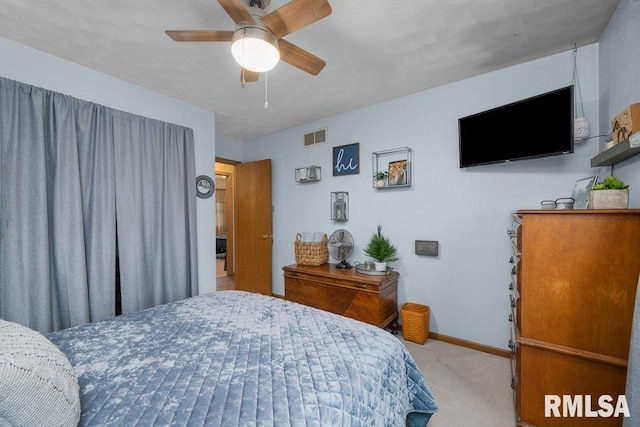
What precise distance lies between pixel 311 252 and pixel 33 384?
2580mm

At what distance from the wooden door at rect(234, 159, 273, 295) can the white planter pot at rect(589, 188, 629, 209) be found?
337cm

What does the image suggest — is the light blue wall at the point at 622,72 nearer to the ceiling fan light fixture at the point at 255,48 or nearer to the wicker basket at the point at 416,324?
the wicker basket at the point at 416,324

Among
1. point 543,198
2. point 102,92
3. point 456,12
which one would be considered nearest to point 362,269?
point 543,198

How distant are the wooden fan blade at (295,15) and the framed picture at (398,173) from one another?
185 centimetres

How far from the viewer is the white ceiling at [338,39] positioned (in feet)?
5.44

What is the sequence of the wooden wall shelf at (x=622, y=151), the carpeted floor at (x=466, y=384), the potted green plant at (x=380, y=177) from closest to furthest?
the wooden wall shelf at (x=622, y=151)
the carpeted floor at (x=466, y=384)
the potted green plant at (x=380, y=177)

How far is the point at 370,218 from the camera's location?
10.4 feet

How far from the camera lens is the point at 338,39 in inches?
76.3

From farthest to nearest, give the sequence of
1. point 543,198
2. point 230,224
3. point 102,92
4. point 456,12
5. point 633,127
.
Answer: point 230,224 → point 102,92 → point 543,198 → point 456,12 → point 633,127

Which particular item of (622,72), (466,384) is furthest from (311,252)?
(622,72)

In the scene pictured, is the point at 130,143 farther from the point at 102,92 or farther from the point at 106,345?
the point at 106,345

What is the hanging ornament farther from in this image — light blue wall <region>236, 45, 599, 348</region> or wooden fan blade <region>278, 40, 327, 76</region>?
wooden fan blade <region>278, 40, 327, 76</region>

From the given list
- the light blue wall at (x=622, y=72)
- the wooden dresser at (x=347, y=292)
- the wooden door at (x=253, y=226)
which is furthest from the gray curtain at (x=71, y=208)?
the light blue wall at (x=622, y=72)

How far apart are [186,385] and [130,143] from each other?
2.36 meters
